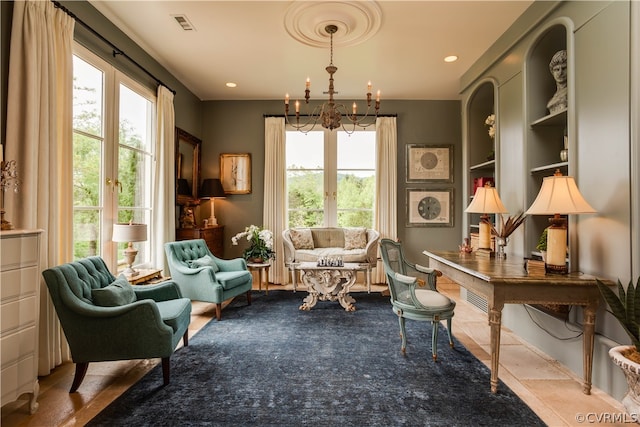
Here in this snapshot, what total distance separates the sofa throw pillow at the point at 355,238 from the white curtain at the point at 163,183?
8.96 ft

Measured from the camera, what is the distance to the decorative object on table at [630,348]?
1.73m

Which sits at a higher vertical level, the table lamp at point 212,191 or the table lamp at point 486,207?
the table lamp at point 212,191

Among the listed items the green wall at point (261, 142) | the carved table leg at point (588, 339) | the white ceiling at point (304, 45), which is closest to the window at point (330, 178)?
the green wall at point (261, 142)

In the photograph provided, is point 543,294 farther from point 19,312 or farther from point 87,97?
point 87,97

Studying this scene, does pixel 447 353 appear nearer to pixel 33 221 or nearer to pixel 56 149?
pixel 33 221

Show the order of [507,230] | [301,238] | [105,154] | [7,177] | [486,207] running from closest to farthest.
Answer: [7,177] < [507,230] < [486,207] < [105,154] < [301,238]

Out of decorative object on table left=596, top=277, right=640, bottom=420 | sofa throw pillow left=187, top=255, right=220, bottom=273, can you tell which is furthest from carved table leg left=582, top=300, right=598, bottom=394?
sofa throw pillow left=187, top=255, right=220, bottom=273

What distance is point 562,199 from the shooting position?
2.18m

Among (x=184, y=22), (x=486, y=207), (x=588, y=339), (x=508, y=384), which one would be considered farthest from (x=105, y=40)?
(x=588, y=339)

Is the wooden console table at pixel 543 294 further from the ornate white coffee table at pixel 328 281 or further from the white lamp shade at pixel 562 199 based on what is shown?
the ornate white coffee table at pixel 328 281

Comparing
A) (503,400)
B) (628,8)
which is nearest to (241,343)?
(503,400)

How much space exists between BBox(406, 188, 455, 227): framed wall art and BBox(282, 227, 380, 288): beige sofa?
816 millimetres

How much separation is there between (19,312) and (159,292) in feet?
3.39

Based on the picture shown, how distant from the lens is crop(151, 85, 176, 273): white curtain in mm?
4090
